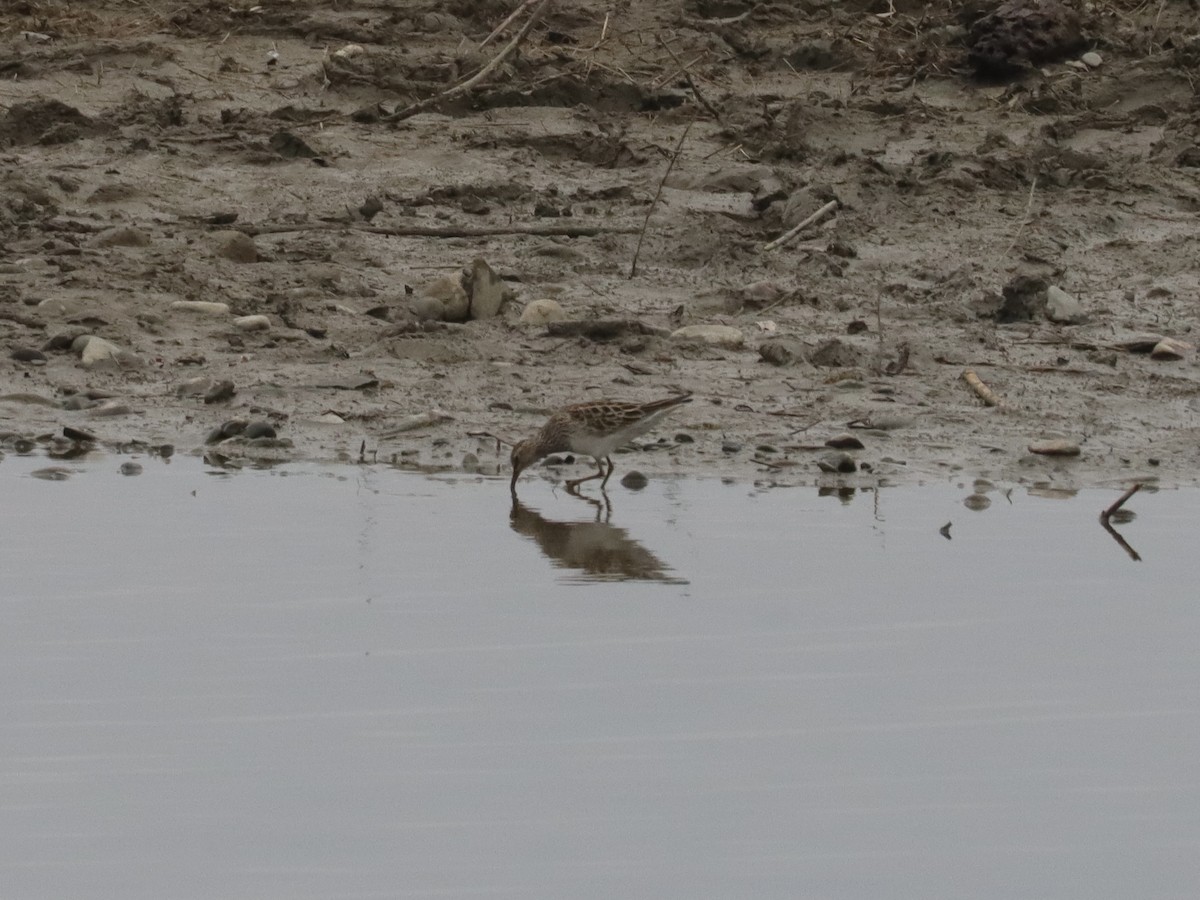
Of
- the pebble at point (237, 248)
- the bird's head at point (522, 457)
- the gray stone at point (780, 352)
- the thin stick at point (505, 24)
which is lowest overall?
the bird's head at point (522, 457)

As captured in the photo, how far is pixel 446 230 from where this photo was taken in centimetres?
1114

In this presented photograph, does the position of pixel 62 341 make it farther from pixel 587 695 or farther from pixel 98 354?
pixel 587 695

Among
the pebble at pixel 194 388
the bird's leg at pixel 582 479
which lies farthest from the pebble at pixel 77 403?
the bird's leg at pixel 582 479

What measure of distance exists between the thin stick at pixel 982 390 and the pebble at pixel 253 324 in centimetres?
328

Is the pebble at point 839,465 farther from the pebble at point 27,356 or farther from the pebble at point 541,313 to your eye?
the pebble at point 27,356

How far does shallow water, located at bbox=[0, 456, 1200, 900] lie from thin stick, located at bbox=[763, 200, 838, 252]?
350cm

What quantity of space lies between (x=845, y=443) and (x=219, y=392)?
2.70 m

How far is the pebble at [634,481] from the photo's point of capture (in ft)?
26.7

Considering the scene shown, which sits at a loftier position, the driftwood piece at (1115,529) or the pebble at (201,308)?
the pebble at (201,308)

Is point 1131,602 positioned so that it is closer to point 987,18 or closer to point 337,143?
point 337,143

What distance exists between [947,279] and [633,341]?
6.89 ft

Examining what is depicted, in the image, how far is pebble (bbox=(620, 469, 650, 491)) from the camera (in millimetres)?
8141

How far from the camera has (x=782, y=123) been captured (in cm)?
1303

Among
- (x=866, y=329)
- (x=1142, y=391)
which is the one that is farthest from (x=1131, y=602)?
(x=866, y=329)
